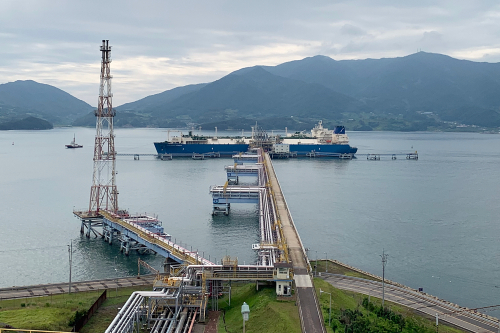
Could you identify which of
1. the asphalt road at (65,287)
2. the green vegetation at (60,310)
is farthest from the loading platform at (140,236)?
the green vegetation at (60,310)

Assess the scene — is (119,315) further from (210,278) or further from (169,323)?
(210,278)

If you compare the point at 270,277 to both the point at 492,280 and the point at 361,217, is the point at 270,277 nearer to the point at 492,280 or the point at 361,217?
the point at 492,280

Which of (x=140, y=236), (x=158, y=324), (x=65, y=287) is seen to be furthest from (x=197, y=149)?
(x=158, y=324)

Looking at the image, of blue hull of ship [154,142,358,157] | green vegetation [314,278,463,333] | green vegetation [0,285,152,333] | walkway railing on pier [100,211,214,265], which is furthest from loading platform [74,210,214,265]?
blue hull of ship [154,142,358,157]

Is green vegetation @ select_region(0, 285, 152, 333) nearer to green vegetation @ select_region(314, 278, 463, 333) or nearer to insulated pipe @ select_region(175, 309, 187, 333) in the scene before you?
insulated pipe @ select_region(175, 309, 187, 333)

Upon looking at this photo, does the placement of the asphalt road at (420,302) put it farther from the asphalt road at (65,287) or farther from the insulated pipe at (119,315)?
the insulated pipe at (119,315)

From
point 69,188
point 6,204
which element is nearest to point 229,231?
point 6,204
